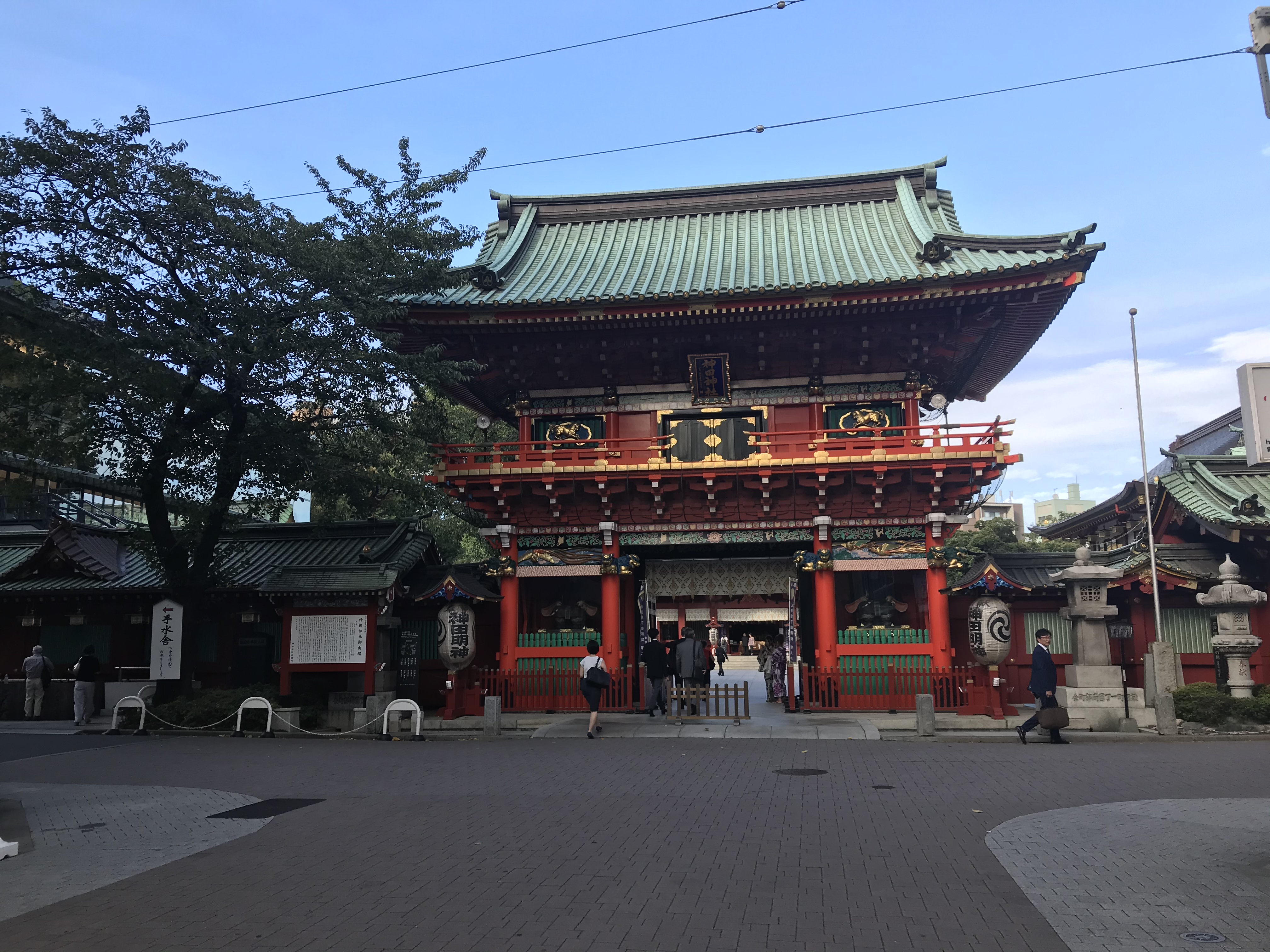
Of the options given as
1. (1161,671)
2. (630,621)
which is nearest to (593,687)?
(630,621)

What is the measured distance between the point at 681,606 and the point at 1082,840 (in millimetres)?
15662

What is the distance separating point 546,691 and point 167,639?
8.65 m

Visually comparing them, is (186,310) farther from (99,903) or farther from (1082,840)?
(1082,840)

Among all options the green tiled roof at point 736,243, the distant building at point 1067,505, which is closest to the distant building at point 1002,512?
the distant building at point 1067,505

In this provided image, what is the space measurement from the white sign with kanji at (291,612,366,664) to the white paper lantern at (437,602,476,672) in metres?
1.74

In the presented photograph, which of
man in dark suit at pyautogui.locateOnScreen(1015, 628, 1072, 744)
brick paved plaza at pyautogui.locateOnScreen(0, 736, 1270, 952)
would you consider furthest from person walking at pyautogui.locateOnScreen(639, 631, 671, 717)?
man in dark suit at pyautogui.locateOnScreen(1015, 628, 1072, 744)

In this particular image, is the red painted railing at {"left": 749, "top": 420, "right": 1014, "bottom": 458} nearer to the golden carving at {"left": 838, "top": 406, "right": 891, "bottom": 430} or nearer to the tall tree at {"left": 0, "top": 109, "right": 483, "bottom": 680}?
the golden carving at {"left": 838, "top": 406, "right": 891, "bottom": 430}

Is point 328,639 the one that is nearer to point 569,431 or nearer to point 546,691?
point 546,691

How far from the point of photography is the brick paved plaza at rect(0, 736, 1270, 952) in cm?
607

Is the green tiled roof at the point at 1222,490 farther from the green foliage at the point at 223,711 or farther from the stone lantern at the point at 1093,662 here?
the green foliage at the point at 223,711

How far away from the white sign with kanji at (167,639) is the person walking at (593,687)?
31.7 ft

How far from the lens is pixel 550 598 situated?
2319cm

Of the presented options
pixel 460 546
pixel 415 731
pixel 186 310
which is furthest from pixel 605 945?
pixel 460 546

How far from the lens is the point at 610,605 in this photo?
21391 millimetres
